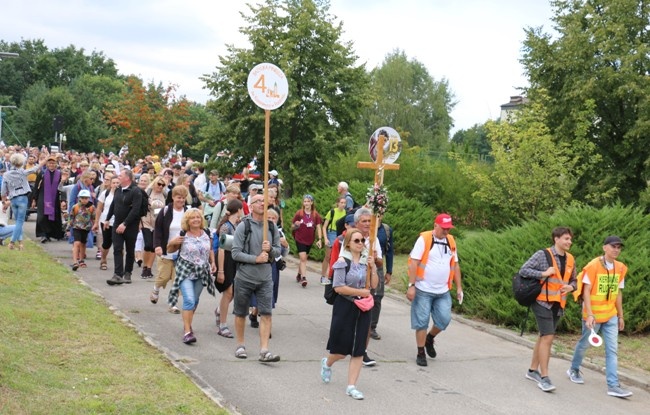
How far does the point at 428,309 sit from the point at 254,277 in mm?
2137

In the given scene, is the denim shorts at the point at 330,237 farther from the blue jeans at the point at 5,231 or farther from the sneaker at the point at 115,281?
the blue jeans at the point at 5,231

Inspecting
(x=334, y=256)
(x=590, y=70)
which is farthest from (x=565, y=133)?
(x=334, y=256)

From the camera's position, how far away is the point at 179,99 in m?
37.3

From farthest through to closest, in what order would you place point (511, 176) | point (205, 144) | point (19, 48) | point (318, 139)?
point (19, 48)
point (205, 144)
point (318, 139)
point (511, 176)

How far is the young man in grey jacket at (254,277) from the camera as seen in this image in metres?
8.60

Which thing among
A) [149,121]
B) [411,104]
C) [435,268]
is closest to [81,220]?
[435,268]

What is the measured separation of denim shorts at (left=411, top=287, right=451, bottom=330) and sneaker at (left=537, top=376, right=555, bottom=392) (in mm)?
1268

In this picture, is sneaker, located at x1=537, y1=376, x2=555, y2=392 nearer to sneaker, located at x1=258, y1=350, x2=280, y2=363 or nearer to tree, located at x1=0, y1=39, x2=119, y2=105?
sneaker, located at x1=258, y1=350, x2=280, y2=363

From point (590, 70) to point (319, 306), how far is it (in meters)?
Answer: 18.5

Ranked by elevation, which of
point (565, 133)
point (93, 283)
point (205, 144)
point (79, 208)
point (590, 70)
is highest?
point (590, 70)

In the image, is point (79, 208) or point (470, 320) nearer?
point (470, 320)

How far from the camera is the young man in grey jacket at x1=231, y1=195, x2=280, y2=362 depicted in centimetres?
860

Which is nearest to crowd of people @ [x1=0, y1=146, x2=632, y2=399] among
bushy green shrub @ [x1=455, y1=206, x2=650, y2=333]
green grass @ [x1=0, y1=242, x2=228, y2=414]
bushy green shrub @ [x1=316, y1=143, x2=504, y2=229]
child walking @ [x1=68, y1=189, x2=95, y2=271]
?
green grass @ [x1=0, y1=242, x2=228, y2=414]

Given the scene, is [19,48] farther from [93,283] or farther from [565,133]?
[93,283]
